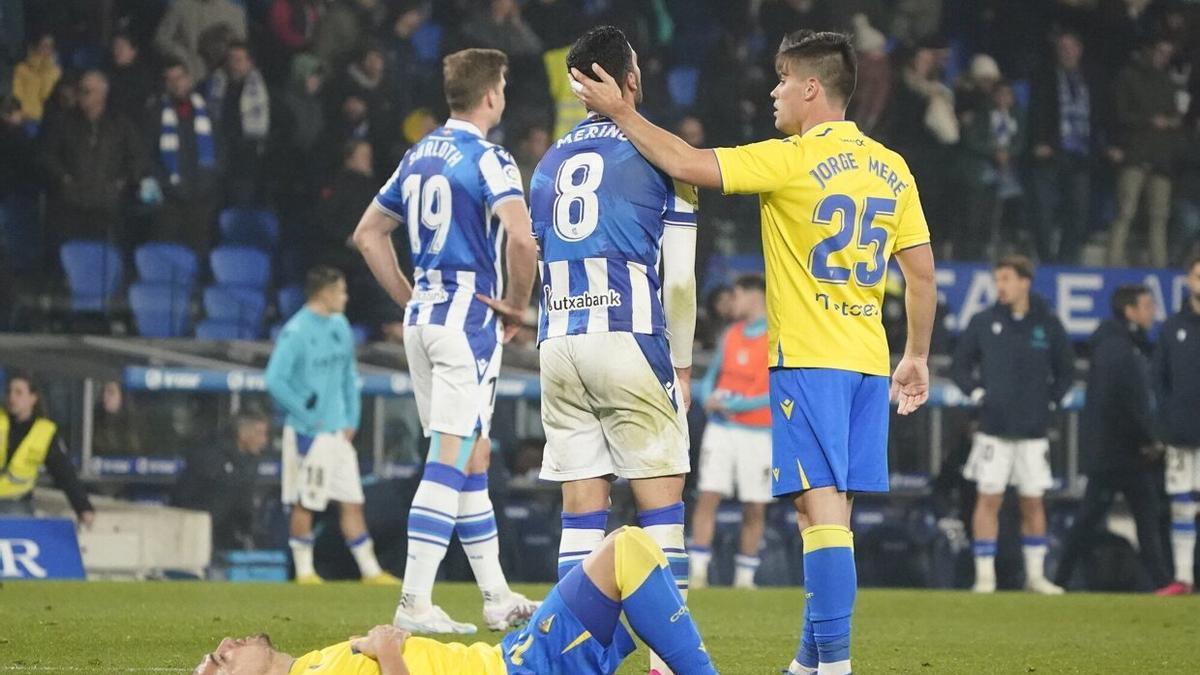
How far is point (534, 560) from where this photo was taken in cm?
1491

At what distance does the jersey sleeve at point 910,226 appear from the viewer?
6.37 meters

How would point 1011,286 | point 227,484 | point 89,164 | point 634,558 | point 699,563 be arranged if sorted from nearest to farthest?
point 634,558 → point 1011,286 → point 699,563 → point 227,484 → point 89,164

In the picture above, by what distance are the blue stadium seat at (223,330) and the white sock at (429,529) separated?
7933mm

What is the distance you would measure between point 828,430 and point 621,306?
2.93 feet

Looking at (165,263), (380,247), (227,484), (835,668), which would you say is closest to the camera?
(835,668)

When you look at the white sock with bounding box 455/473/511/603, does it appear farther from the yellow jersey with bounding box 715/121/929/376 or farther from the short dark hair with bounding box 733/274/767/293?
the short dark hair with bounding box 733/274/767/293

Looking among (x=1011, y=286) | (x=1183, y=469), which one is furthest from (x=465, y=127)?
(x=1183, y=469)

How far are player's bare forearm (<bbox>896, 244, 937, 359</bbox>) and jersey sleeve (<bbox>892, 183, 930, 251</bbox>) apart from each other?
0.08 ft

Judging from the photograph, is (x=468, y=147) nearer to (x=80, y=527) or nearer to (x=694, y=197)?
(x=694, y=197)

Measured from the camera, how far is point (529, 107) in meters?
18.0

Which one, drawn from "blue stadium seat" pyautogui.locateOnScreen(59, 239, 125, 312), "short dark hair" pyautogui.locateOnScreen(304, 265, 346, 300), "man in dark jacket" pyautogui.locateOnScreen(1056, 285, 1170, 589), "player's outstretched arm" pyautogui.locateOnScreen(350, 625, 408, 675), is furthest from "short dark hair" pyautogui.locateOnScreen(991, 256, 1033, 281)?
"player's outstretched arm" pyautogui.locateOnScreen(350, 625, 408, 675)

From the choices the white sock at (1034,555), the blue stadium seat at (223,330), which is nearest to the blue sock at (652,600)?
the white sock at (1034,555)

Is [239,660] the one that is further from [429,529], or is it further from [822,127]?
[429,529]

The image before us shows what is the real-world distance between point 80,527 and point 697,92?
847 cm
